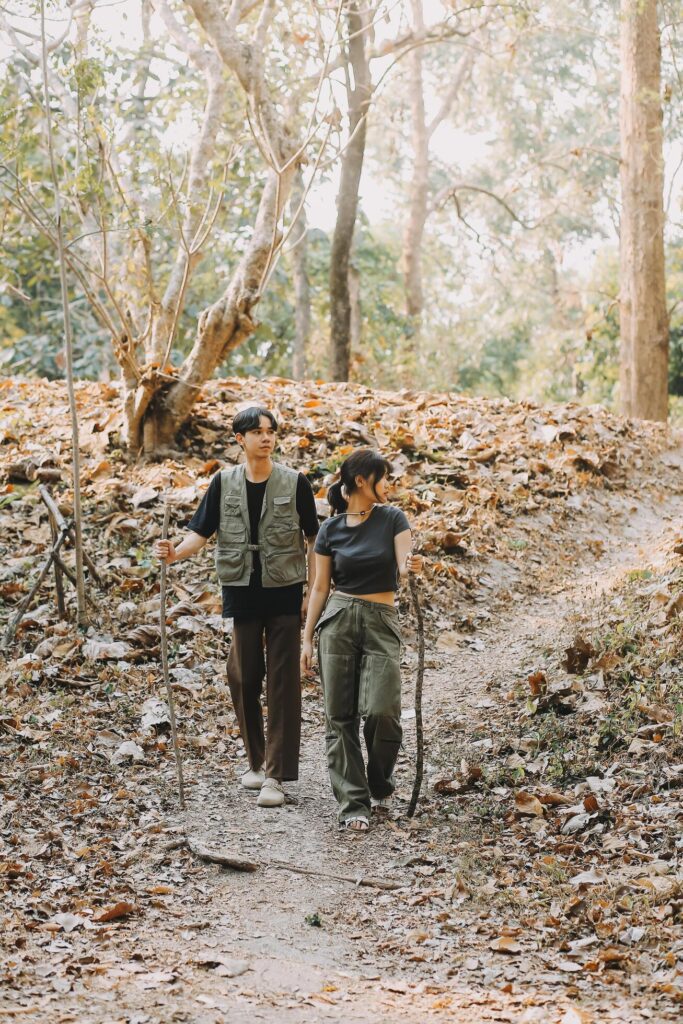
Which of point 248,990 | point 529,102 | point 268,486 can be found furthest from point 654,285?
point 529,102

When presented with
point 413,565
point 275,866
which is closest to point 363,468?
point 413,565

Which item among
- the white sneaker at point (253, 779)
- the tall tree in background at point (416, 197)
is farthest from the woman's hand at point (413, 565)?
the tall tree in background at point (416, 197)

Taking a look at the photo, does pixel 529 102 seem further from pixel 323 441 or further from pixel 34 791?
pixel 34 791

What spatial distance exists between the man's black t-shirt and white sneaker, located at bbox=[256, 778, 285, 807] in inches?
33.3

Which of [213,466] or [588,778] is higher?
[213,466]

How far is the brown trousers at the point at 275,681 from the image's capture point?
5430mm

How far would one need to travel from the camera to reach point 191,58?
1034 centimetres

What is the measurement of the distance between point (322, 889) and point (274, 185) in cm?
733

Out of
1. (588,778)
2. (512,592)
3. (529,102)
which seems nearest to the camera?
(588,778)

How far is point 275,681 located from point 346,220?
9.79 metres

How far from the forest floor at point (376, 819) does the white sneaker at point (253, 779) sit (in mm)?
91

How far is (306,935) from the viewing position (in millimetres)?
4117

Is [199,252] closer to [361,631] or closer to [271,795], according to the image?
[361,631]

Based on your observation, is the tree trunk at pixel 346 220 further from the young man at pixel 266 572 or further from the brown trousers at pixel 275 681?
the brown trousers at pixel 275 681
